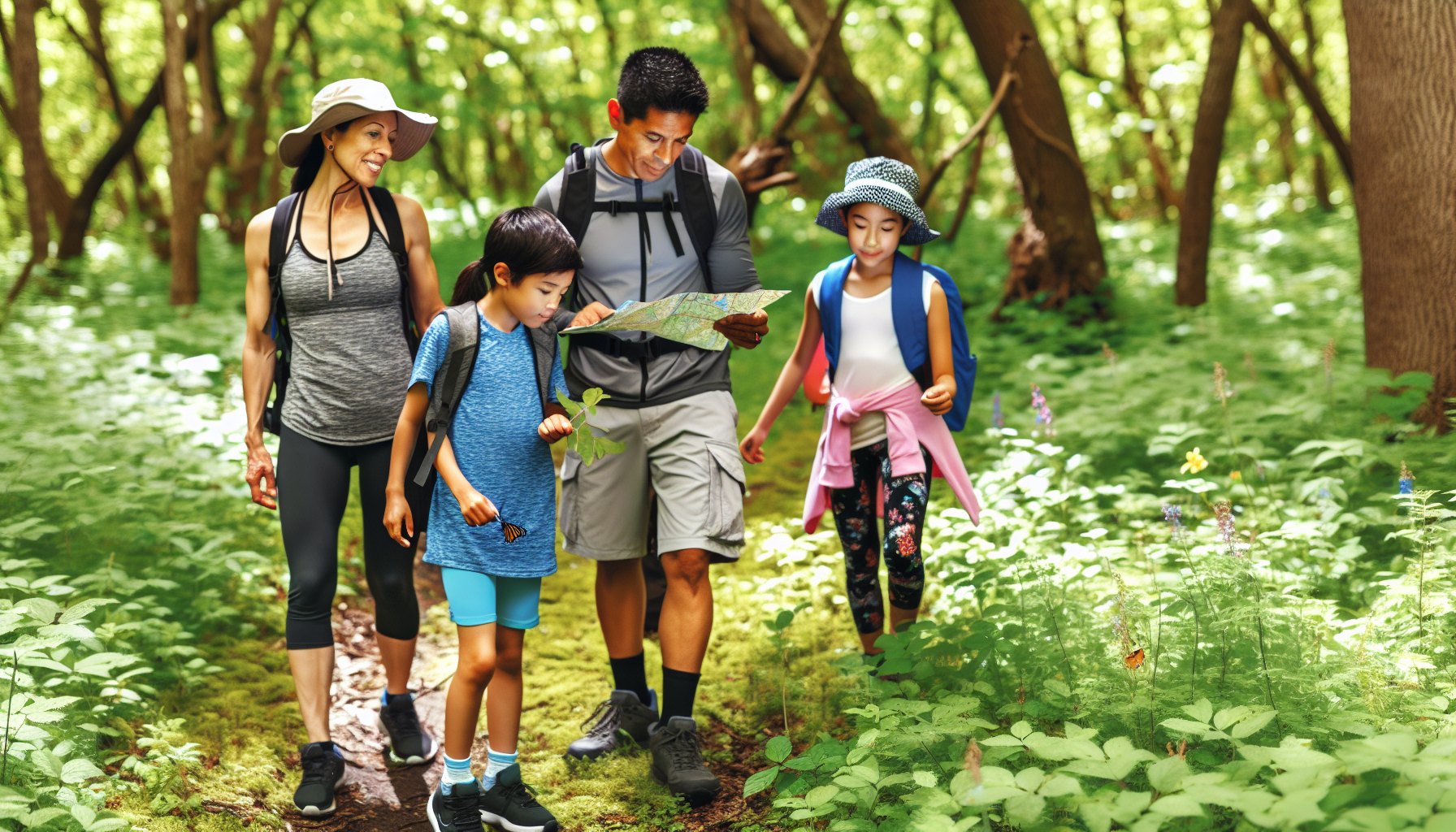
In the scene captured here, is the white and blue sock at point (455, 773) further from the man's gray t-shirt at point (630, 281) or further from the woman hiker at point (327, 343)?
the man's gray t-shirt at point (630, 281)

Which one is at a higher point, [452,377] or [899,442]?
[452,377]

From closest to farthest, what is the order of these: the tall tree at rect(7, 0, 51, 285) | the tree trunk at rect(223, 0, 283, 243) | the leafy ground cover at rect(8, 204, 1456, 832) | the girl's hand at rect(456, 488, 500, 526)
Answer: the leafy ground cover at rect(8, 204, 1456, 832) → the girl's hand at rect(456, 488, 500, 526) → the tall tree at rect(7, 0, 51, 285) → the tree trunk at rect(223, 0, 283, 243)

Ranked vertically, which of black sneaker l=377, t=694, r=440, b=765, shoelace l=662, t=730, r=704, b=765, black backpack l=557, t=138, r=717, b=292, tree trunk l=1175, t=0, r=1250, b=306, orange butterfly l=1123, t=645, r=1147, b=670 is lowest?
black sneaker l=377, t=694, r=440, b=765

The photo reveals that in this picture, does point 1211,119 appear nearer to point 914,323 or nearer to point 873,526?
point 914,323

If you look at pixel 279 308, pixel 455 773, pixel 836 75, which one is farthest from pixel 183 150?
pixel 455 773

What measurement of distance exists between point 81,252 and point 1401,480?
14158 mm

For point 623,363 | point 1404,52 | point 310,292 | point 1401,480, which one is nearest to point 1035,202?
point 1404,52

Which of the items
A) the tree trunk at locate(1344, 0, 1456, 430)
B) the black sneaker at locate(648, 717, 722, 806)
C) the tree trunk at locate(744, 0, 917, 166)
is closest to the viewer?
the black sneaker at locate(648, 717, 722, 806)

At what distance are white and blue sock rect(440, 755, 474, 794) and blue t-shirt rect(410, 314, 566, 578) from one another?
1.91 feet

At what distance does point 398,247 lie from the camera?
11.6ft

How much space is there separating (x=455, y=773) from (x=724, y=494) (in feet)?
3.99

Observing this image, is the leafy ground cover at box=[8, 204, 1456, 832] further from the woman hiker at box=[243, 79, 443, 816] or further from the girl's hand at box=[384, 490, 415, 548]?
the girl's hand at box=[384, 490, 415, 548]

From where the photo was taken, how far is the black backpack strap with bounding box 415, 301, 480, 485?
310 cm

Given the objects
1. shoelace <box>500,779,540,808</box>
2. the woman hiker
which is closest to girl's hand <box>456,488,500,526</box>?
the woman hiker
